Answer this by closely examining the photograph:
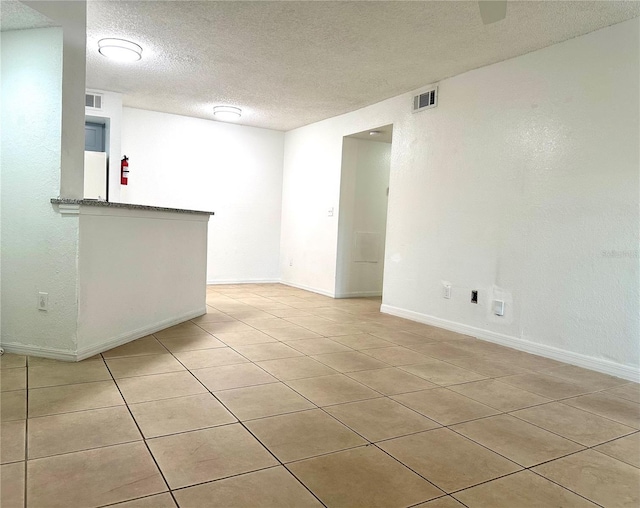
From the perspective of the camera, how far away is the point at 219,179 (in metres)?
6.96

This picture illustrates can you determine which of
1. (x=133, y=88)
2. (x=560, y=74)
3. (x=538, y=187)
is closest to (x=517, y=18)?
(x=560, y=74)

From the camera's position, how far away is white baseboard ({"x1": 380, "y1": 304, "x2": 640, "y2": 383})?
10.2 feet

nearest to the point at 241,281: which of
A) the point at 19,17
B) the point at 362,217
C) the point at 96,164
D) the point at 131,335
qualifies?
the point at 362,217

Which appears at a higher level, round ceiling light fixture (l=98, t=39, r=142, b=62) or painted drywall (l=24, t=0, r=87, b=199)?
round ceiling light fixture (l=98, t=39, r=142, b=62)

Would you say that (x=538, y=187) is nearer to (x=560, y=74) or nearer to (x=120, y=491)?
(x=560, y=74)

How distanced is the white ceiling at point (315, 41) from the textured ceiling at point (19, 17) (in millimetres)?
62

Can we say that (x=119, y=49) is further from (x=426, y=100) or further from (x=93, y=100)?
(x=426, y=100)

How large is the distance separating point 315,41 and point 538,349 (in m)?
3.06

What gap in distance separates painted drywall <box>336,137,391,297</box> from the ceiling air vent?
149 centimetres

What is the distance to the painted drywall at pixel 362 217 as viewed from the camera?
6.27 meters

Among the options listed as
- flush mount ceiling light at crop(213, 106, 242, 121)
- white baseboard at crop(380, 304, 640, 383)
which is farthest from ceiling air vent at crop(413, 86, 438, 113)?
flush mount ceiling light at crop(213, 106, 242, 121)

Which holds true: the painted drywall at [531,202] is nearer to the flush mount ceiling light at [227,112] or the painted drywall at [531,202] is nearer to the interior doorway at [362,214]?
the interior doorway at [362,214]

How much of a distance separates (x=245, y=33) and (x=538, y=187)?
2649 mm

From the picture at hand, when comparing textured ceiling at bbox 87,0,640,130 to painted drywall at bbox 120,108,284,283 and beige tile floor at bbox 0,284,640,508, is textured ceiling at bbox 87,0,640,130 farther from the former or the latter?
beige tile floor at bbox 0,284,640,508
